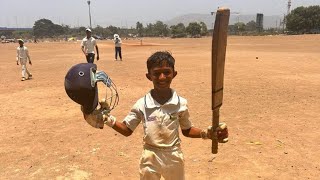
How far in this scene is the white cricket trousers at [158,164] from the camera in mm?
2885

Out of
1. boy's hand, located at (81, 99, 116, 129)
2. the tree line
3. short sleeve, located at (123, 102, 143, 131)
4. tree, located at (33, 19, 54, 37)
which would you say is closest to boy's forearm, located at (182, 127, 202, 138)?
short sleeve, located at (123, 102, 143, 131)

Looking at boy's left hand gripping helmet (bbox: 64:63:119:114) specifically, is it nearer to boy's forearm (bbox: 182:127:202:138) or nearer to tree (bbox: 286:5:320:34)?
boy's forearm (bbox: 182:127:202:138)

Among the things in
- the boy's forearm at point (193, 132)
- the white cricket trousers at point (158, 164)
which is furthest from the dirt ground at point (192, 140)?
the white cricket trousers at point (158, 164)

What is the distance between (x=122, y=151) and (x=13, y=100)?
18.6ft

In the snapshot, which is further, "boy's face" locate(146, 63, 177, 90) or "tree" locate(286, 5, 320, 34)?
"tree" locate(286, 5, 320, 34)

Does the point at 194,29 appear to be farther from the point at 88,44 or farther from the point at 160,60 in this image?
the point at 160,60

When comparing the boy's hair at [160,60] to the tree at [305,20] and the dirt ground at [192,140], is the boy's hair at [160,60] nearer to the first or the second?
the dirt ground at [192,140]

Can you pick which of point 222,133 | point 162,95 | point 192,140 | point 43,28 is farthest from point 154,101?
point 43,28

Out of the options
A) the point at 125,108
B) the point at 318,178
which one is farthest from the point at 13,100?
the point at 318,178

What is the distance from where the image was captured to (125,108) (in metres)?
8.67

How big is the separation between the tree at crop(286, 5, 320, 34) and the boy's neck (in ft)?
218

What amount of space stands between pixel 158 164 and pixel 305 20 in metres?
68.2

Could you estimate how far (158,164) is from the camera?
114 inches

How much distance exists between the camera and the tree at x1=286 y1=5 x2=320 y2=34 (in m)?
64.6
